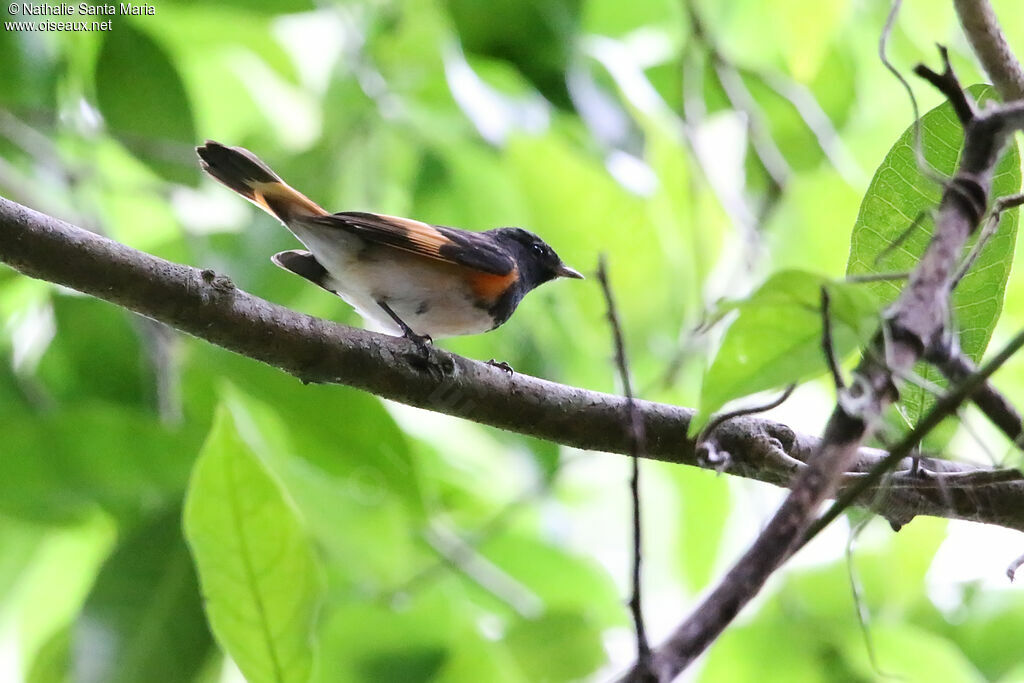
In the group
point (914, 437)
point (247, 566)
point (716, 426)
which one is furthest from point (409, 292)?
point (914, 437)

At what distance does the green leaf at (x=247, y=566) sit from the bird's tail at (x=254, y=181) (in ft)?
3.40

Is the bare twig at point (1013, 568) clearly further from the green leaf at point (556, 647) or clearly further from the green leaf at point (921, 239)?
the green leaf at point (556, 647)

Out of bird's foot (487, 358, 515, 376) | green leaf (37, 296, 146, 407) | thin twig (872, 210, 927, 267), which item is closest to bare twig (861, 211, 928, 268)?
thin twig (872, 210, 927, 267)

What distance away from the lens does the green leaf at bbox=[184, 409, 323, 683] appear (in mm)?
1527

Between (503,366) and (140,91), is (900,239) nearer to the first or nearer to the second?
(503,366)

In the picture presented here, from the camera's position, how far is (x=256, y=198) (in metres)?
2.61

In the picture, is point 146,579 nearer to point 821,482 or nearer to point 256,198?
point 256,198

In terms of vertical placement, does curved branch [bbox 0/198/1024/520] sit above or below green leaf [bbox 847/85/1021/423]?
below

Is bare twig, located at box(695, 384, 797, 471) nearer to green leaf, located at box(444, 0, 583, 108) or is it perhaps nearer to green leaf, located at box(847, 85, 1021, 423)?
green leaf, located at box(847, 85, 1021, 423)

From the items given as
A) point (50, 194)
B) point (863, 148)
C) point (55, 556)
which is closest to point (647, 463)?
point (863, 148)

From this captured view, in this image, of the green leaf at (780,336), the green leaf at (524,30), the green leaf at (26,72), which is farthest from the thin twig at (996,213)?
the green leaf at (26,72)

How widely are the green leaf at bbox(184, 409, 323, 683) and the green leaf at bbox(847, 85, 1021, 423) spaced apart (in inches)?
38.5

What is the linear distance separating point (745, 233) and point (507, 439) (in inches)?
35.3

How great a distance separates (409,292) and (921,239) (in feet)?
5.47
